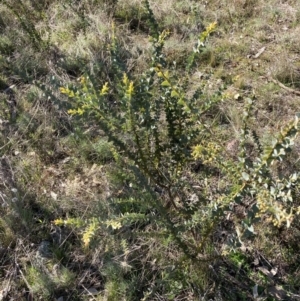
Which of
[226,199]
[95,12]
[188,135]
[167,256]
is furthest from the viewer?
[95,12]

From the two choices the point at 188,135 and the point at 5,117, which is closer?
the point at 188,135

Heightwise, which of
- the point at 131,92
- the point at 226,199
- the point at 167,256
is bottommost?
the point at 167,256

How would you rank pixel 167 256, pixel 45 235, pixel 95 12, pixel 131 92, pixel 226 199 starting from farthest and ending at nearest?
1. pixel 95 12
2. pixel 45 235
3. pixel 167 256
4. pixel 226 199
5. pixel 131 92

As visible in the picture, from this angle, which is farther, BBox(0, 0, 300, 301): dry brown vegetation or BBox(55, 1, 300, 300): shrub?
BBox(0, 0, 300, 301): dry brown vegetation

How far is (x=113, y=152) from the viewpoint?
9.57ft

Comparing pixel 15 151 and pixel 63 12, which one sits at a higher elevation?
pixel 63 12

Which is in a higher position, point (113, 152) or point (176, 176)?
point (113, 152)

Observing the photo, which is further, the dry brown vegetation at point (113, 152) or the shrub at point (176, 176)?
the dry brown vegetation at point (113, 152)

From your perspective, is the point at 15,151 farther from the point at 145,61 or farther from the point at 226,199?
the point at 226,199

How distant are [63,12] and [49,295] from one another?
3.08m

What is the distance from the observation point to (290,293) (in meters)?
2.75

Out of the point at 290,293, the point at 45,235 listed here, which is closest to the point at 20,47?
the point at 45,235

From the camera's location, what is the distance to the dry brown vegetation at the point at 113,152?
284 centimetres

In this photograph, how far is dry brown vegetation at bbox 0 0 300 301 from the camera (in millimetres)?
2838
